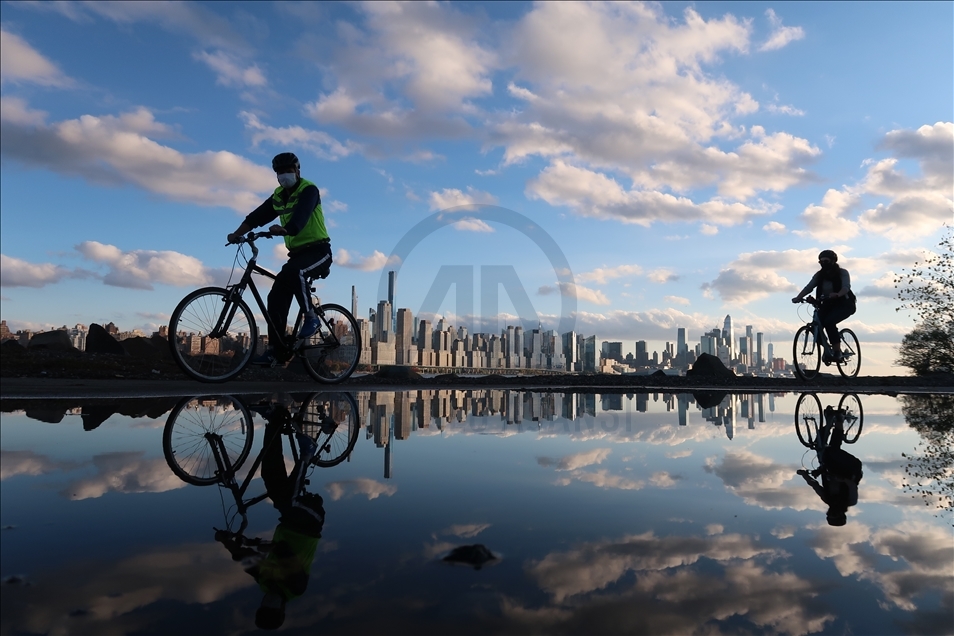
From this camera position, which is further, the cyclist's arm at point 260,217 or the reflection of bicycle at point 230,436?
the cyclist's arm at point 260,217

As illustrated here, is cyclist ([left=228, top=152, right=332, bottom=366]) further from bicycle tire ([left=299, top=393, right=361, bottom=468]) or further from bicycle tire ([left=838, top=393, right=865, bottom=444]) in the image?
A: bicycle tire ([left=838, top=393, right=865, bottom=444])

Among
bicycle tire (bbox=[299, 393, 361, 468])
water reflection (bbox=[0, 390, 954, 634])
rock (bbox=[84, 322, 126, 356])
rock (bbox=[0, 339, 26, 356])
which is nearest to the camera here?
water reflection (bbox=[0, 390, 954, 634])

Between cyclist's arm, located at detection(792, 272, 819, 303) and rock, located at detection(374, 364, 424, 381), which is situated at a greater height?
cyclist's arm, located at detection(792, 272, 819, 303)

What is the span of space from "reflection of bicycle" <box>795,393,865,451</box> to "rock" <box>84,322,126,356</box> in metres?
14.5

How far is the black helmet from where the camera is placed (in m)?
6.49

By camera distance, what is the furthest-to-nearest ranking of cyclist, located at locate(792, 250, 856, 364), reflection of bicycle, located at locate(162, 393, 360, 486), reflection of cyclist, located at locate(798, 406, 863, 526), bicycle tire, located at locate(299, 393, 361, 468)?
cyclist, located at locate(792, 250, 856, 364) → bicycle tire, located at locate(299, 393, 361, 468) → reflection of bicycle, located at locate(162, 393, 360, 486) → reflection of cyclist, located at locate(798, 406, 863, 526)

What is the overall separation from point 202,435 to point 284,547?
243 centimetres

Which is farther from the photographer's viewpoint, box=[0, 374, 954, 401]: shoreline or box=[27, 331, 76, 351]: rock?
box=[27, 331, 76, 351]: rock

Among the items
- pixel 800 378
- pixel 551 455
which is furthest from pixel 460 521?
pixel 800 378

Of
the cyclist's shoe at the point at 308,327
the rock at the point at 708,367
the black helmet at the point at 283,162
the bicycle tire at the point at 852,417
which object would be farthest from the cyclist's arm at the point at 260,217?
the rock at the point at 708,367

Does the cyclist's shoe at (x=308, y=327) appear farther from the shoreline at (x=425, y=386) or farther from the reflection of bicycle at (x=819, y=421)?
the reflection of bicycle at (x=819, y=421)

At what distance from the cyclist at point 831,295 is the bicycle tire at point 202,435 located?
1021 cm

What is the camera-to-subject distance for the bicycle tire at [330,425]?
3.24 metres

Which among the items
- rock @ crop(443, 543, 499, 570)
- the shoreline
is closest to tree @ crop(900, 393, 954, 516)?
rock @ crop(443, 543, 499, 570)
